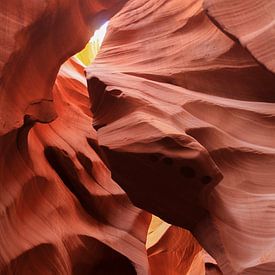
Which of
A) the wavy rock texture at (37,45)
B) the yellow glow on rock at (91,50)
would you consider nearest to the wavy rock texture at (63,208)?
the wavy rock texture at (37,45)

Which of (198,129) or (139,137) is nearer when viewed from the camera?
(139,137)

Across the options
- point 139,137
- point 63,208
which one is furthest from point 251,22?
point 63,208

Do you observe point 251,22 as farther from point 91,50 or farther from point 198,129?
point 91,50

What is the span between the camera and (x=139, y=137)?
263 cm

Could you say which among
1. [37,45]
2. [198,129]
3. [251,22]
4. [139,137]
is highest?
[37,45]

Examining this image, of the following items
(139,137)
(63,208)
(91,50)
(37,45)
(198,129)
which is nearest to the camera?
(139,137)

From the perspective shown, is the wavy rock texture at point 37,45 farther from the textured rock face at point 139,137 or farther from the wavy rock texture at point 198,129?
the wavy rock texture at point 198,129

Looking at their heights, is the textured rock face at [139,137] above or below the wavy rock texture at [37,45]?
below

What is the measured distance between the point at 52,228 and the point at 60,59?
3.42ft

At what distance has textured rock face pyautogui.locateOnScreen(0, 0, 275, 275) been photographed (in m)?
2.57

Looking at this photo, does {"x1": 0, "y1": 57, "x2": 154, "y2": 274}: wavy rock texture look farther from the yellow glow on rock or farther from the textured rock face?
the yellow glow on rock

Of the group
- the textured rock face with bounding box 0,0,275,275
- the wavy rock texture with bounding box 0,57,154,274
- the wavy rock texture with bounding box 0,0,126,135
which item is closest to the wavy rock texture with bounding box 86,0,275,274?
the textured rock face with bounding box 0,0,275,275

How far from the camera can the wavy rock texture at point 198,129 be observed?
2490 mm

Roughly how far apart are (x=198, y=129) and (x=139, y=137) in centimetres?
31
